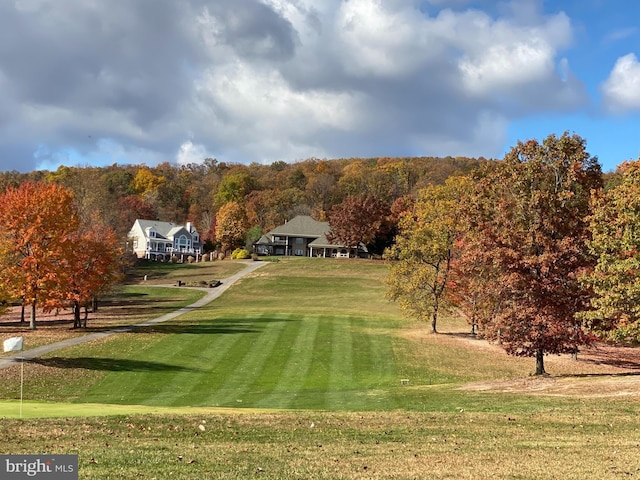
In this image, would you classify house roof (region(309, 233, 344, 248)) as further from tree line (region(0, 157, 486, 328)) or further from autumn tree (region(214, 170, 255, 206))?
autumn tree (region(214, 170, 255, 206))

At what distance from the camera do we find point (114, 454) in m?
10.7

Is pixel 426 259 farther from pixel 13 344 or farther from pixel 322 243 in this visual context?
pixel 322 243

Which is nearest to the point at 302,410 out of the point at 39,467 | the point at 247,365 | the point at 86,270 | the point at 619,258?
the point at 39,467

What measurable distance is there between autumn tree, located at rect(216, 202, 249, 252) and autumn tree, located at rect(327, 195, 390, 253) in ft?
85.0

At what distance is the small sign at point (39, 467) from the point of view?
340 inches

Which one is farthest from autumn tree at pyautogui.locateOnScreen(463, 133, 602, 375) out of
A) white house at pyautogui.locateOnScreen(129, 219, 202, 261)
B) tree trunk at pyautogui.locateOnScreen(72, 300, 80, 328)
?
white house at pyautogui.locateOnScreen(129, 219, 202, 261)

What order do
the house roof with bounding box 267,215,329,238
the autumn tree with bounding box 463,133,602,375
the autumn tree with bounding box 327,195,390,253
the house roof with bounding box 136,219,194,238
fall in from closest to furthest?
the autumn tree with bounding box 463,133,602,375 → the autumn tree with bounding box 327,195,390,253 → the house roof with bounding box 267,215,329,238 → the house roof with bounding box 136,219,194,238

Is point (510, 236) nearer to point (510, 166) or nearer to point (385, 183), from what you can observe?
point (510, 166)

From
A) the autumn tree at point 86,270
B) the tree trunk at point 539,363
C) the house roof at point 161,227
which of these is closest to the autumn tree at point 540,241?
the tree trunk at point 539,363

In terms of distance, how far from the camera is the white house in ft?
417

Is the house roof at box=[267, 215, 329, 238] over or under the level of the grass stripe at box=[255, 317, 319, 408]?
over

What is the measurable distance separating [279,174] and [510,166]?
141 m

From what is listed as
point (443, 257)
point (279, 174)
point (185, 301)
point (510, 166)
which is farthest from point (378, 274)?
point (279, 174)

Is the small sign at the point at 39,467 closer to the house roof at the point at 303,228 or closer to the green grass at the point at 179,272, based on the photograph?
the green grass at the point at 179,272
